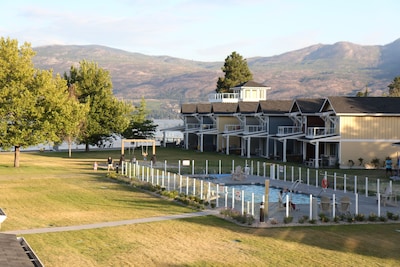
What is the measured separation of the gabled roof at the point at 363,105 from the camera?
163 ft

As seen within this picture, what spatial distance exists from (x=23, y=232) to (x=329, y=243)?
10427 mm

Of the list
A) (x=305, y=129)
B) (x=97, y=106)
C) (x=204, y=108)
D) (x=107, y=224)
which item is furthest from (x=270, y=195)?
(x=204, y=108)

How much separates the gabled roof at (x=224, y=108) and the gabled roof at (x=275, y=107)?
796cm

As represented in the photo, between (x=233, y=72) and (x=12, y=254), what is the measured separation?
322ft

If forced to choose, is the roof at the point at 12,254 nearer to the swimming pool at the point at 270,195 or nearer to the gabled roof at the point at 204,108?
the swimming pool at the point at 270,195

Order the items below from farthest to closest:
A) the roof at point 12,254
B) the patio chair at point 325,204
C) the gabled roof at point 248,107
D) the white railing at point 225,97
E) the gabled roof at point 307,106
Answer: the white railing at point 225,97, the gabled roof at point 248,107, the gabled roof at point 307,106, the patio chair at point 325,204, the roof at point 12,254

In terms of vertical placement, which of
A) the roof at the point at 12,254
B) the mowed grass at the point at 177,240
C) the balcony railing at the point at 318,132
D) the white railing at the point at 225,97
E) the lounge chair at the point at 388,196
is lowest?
the mowed grass at the point at 177,240

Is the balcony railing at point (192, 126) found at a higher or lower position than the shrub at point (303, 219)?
higher

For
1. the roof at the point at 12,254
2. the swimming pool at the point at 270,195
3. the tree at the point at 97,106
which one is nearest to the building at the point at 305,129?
the tree at the point at 97,106

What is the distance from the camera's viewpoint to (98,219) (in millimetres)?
22734

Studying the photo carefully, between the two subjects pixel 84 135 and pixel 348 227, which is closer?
pixel 348 227

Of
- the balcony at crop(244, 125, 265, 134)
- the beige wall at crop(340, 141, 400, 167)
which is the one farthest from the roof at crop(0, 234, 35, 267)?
the balcony at crop(244, 125, 265, 134)

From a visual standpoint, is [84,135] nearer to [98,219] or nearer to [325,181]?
[325,181]

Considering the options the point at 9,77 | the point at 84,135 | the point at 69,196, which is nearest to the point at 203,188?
the point at 69,196
